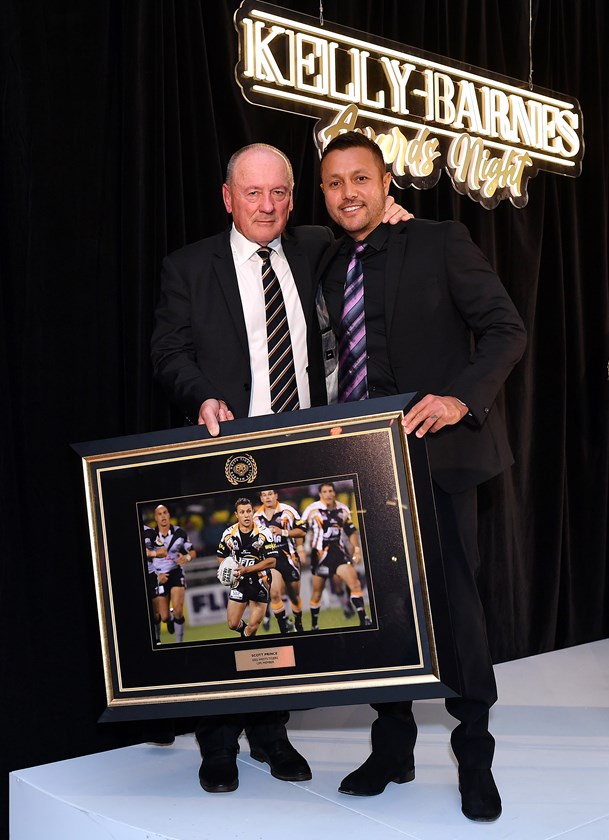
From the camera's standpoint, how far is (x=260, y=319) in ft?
8.12

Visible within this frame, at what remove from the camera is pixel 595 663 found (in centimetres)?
373

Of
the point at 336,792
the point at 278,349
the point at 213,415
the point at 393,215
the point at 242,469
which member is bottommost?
the point at 336,792

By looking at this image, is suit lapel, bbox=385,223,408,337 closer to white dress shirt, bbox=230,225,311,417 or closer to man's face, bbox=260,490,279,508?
white dress shirt, bbox=230,225,311,417

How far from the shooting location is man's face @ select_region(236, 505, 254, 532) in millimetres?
2074

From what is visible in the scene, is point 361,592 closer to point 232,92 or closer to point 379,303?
point 379,303

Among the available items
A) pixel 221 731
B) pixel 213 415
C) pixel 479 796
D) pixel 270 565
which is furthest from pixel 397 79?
pixel 479 796

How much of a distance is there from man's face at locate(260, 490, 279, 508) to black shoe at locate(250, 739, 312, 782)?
769 mm

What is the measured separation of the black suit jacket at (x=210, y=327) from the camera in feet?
7.91

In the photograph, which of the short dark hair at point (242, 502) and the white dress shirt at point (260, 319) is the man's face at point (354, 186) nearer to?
the white dress shirt at point (260, 319)

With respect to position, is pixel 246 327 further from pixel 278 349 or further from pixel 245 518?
pixel 245 518

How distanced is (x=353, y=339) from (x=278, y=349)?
8.6 inches

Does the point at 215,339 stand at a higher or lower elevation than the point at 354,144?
lower

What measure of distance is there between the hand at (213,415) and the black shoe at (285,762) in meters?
0.90

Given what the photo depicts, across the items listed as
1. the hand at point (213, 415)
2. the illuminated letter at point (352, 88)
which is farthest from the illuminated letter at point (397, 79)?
the hand at point (213, 415)
